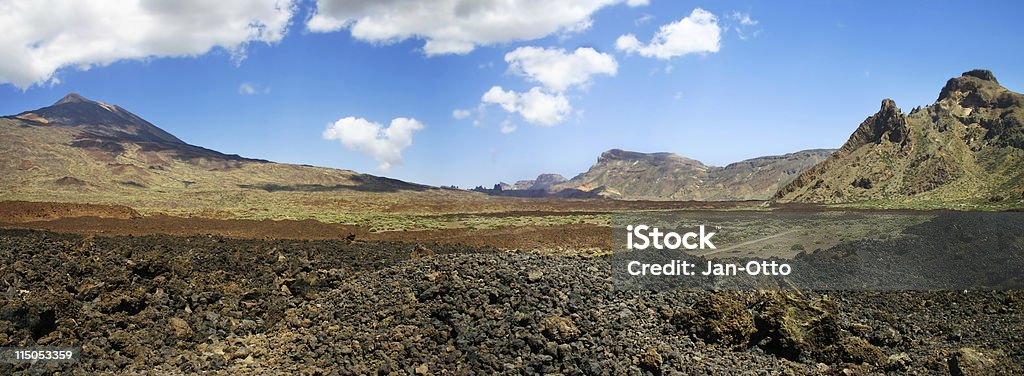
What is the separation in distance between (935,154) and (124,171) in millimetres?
119993

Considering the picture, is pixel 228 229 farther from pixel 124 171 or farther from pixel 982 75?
pixel 982 75

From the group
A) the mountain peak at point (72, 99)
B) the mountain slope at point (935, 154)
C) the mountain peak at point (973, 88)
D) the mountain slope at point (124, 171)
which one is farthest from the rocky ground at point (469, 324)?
the mountain peak at point (72, 99)

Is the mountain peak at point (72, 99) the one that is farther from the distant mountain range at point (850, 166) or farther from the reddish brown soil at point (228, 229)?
the reddish brown soil at point (228, 229)

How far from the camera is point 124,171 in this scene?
9175cm

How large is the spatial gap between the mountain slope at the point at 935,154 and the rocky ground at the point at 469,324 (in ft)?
224

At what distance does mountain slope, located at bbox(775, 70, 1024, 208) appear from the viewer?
247 ft

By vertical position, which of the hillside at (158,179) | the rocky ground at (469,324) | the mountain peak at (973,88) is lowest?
the rocky ground at (469,324)

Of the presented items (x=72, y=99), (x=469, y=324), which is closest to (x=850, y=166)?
(x=469, y=324)

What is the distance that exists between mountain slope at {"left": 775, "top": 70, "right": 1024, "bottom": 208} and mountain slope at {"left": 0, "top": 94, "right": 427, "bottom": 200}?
79131mm

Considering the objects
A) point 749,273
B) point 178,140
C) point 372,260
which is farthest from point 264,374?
point 178,140

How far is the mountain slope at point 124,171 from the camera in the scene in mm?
76750

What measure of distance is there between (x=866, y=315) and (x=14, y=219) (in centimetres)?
4064

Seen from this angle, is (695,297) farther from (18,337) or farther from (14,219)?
(14,219)

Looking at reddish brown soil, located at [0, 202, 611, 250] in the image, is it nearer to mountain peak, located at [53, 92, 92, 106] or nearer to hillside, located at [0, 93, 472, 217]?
hillside, located at [0, 93, 472, 217]
